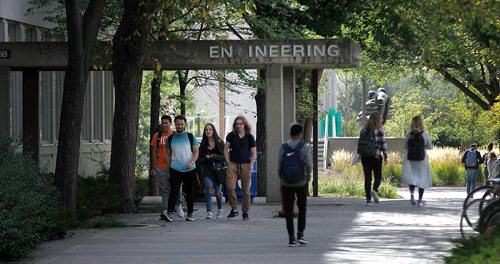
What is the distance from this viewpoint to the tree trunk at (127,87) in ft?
73.2

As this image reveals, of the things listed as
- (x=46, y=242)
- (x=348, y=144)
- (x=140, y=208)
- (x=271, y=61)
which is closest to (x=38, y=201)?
(x=46, y=242)

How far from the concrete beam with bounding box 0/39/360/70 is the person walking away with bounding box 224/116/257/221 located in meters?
4.72

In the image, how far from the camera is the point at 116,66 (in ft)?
74.4

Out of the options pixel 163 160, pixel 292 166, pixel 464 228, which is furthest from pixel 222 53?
pixel 464 228

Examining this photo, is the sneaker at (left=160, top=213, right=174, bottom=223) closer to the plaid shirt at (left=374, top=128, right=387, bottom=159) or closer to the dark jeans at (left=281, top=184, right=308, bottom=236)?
the dark jeans at (left=281, top=184, right=308, bottom=236)

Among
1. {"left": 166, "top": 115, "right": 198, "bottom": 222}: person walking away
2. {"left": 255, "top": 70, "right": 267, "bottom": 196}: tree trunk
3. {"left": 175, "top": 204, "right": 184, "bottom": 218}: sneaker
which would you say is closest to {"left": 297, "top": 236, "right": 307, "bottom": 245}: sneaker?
{"left": 166, "top": 115, "right": 198, "bottom": 222}: person walking away

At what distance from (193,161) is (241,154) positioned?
77cm

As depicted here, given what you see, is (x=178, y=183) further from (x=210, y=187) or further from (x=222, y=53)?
(x=222, y=53)

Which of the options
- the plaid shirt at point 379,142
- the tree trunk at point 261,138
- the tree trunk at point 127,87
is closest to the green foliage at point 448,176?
the tree trunk at point 261,138

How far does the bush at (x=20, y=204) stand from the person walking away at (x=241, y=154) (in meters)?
4.77

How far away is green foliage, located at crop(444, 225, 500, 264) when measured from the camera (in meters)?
10.6

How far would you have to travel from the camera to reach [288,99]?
89.7 feet

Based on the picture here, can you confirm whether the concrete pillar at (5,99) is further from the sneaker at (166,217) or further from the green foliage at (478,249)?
the green foliage at (478,249)

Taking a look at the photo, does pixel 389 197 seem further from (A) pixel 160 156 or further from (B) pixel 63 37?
(A) pixel 160 156
